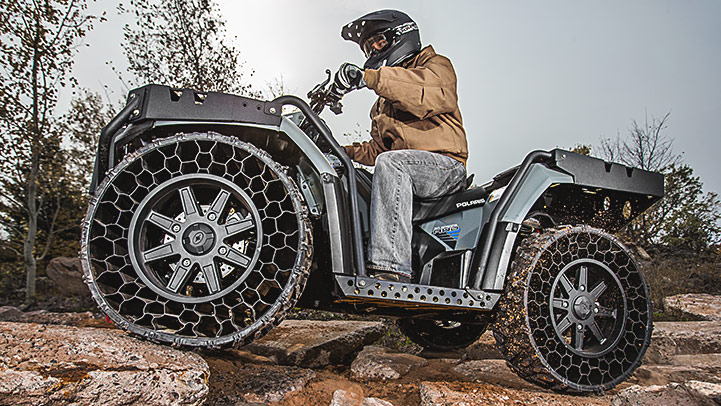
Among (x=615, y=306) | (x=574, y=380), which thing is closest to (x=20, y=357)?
(x=574, y=380)

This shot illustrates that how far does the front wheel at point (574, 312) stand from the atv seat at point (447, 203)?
1.40ft

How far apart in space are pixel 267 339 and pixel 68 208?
10686mm

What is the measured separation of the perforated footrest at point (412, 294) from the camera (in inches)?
95.1

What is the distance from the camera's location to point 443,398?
8.00ft

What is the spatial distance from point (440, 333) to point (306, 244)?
244 cm

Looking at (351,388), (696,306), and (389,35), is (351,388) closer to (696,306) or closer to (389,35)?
(389,35)

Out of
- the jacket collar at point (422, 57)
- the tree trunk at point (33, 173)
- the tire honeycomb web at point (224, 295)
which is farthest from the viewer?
the tree trunk at point (33, 173)

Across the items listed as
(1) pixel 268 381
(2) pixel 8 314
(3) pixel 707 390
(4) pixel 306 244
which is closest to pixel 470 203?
(4) pixel 306 244

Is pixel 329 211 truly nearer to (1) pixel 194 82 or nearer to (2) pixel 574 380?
(2) pixel 574 380

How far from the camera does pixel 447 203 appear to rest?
311cm

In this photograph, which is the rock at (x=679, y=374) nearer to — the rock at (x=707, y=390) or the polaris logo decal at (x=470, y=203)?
the rock at (x=707, y=390)

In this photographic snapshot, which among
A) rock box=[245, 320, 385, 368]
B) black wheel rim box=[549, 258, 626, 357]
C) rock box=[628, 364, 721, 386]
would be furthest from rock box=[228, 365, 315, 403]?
rock box=[628, 364, 721, 386]

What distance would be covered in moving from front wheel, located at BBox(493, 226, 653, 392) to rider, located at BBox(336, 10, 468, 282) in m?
0.70

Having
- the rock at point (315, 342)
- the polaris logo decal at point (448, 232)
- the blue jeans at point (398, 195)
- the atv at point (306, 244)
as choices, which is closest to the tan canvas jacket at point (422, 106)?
the blue jeans at point (398, 195)
